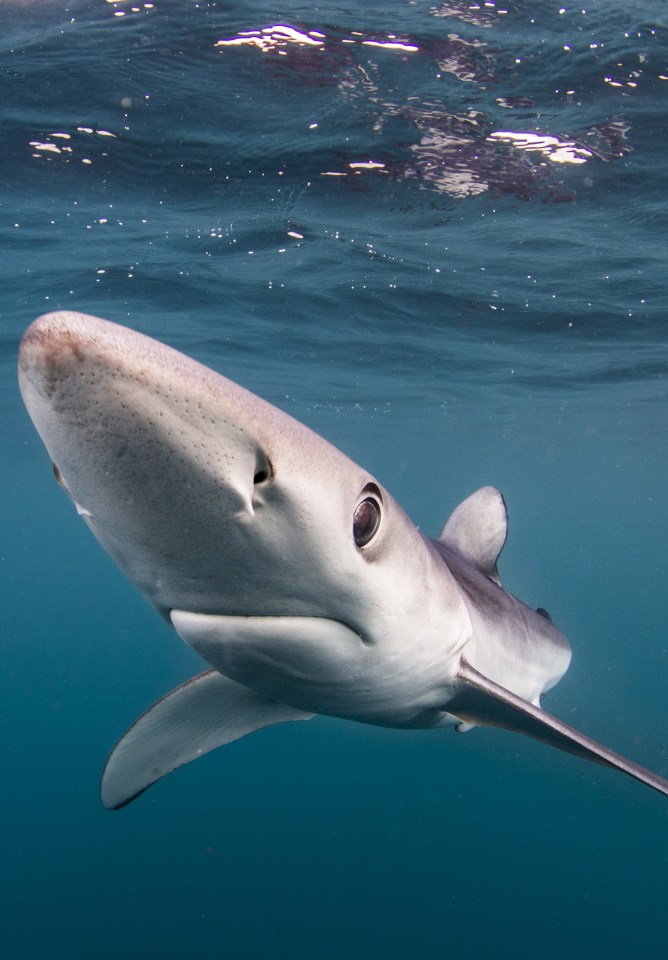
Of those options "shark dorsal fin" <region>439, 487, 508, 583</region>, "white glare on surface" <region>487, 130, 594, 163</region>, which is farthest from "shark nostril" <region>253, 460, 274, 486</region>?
"white glare on surface" <region>487, 130, 594, 163</region>

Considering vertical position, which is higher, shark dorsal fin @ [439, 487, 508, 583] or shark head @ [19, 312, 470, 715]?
shark head @ [19, 312, 470, 715]

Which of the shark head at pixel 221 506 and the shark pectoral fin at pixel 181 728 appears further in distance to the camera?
the shark pectoral fin at pixel 181 728

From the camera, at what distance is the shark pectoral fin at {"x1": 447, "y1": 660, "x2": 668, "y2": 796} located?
2.59 meters

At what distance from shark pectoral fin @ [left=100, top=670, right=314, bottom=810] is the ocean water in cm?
655

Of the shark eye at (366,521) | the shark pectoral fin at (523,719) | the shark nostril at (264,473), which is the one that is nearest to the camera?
the shark nostril at (264,473)

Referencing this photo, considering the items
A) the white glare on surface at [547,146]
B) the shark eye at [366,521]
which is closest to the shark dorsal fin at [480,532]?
the shark eye at [366,521]

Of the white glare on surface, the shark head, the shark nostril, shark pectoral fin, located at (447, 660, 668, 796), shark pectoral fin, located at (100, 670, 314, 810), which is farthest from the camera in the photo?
the white glare on surface

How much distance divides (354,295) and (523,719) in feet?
44.1

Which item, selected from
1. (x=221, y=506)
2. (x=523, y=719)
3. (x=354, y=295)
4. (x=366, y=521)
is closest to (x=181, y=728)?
(x=523, y=719)

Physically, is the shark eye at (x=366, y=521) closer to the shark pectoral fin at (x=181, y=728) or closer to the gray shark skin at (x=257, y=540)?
the gray shark skin at (x=257, y=540)

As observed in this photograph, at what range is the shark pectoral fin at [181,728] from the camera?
3885mm

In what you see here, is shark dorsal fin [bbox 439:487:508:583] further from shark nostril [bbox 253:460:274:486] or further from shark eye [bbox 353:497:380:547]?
shark nostril [bbox 253:460:274:486]

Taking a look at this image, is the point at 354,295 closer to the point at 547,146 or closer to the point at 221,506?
the point at 547,146

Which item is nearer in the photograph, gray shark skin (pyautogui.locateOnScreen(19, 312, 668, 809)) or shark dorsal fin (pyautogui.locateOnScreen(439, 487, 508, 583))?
gray shark skin (pyautogui.locateOnScreen(19, 312, 668, 809))
